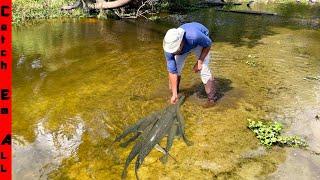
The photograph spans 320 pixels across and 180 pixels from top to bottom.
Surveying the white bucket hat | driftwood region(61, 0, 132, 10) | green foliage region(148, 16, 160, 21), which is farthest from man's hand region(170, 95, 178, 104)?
green foliage region(148, 16, 160, 21)

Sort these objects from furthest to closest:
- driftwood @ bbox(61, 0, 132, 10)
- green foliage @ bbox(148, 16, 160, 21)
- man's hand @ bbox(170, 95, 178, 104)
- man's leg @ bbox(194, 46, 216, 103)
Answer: green foliage @ bbox(148, 16, 160, 21) → driftwood @ bbox(61, 0, 132, 10) → man's leg @ bbox(194, 46, 216, 103) → man's hand @ bbox(170, 95, 178, 104)

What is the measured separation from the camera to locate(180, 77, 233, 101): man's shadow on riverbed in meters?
7.43

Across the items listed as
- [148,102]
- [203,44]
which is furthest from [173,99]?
[203,44]

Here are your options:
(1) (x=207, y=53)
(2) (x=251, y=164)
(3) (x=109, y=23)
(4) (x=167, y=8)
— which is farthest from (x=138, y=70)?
(4) (x=167, y=8)

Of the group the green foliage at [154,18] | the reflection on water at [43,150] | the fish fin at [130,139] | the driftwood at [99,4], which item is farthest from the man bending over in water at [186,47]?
the green foliage at [154,18]

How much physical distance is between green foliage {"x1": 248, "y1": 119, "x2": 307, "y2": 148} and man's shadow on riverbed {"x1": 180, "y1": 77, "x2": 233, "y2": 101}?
1.32 m

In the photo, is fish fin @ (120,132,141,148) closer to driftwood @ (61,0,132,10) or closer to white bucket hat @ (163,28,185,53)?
white bucket hat @ (163,28,185,53)

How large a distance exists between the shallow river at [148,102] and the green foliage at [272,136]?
0.13 metres

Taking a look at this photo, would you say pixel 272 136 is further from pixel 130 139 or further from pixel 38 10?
pixel 38 10

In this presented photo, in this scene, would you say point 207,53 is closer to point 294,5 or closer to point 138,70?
point 138,70

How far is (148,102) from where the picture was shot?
712 cm

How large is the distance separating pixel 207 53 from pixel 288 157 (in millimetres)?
2257

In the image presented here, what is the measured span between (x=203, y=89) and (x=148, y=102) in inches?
49.8

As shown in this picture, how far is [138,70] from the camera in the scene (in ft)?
29.1
